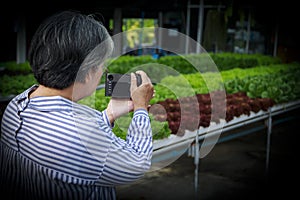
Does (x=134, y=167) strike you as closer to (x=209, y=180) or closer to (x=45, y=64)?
(x=45, y=64)

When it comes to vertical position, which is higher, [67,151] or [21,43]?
[67,151]

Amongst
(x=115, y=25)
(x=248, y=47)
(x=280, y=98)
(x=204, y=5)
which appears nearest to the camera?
(x=280, y=98)

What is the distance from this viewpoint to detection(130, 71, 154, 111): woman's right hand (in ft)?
4.58

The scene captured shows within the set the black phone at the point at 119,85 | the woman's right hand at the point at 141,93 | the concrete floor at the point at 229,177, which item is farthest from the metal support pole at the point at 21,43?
the woman's right hand at the point at 141,93

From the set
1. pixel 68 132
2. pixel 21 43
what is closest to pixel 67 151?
pixel 68 132

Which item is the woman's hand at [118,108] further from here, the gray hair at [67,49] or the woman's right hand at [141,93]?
the gray hair at [67,49]

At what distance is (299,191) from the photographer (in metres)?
5.12

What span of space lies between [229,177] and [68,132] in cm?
461

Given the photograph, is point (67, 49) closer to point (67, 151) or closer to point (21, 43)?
point (67, 151)

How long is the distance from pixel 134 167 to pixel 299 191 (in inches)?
171

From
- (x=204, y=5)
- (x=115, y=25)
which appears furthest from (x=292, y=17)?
(x=115, y=25)

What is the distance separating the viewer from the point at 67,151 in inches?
47.9

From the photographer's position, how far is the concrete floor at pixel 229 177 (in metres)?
4.92

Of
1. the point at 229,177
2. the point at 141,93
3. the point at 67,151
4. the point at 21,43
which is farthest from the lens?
the point at 21,43
